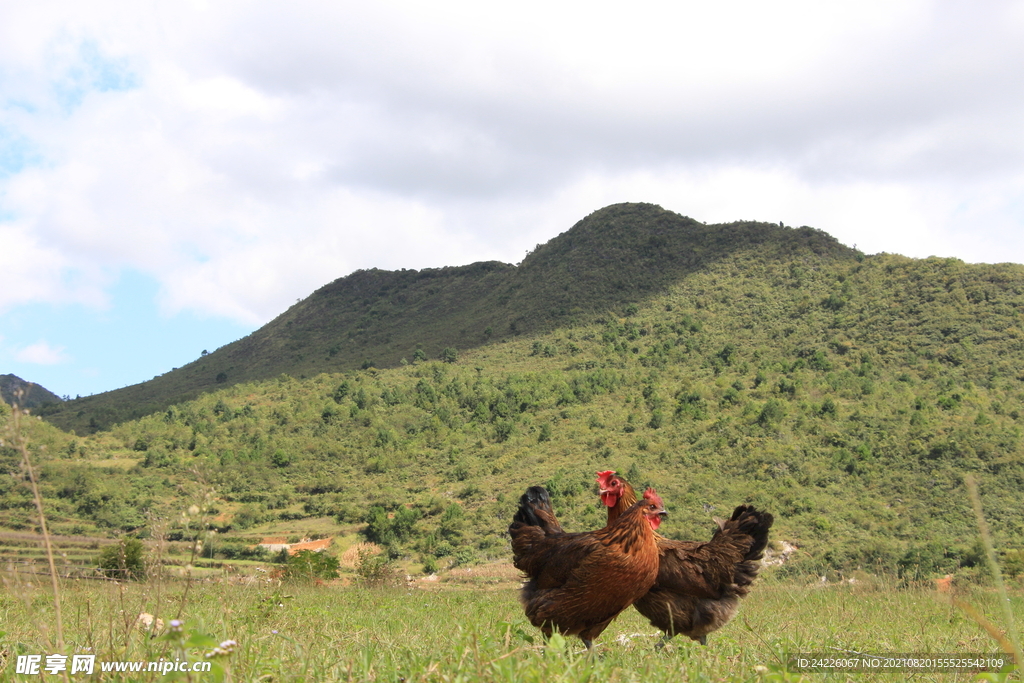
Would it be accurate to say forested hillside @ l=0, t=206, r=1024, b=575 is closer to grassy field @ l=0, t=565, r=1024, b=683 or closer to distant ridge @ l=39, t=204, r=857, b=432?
distant ridge @ l=39, t=204, r=857, b=432

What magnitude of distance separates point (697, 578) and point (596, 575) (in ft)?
4.67

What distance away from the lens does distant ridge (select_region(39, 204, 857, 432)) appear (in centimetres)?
6623

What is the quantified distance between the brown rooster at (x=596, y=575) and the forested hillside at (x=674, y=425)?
60.0ft

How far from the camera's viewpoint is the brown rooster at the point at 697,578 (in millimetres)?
6203

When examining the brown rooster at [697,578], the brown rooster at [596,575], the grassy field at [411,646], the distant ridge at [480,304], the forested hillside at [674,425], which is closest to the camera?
the grassy field at [411,646]

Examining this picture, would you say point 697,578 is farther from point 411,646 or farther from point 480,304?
point 480,304

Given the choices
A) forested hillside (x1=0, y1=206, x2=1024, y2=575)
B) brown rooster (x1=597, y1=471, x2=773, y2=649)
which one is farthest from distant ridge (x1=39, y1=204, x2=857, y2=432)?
brown rooster (x1=597, y1=471, x2=773, y2=649)

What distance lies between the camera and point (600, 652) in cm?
455

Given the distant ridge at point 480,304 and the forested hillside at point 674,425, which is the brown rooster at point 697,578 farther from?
the distant ridge at point 480,304

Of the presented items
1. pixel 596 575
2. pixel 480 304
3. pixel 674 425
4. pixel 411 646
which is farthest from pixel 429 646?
pixel 480 304

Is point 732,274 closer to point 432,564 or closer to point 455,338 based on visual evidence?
point 455,338

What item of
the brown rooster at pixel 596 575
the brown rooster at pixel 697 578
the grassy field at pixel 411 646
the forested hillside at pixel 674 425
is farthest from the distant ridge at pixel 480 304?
the brown rooster at pixel 596 575

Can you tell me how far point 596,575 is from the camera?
528 cm

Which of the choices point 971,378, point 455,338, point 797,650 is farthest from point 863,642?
point 455,338
